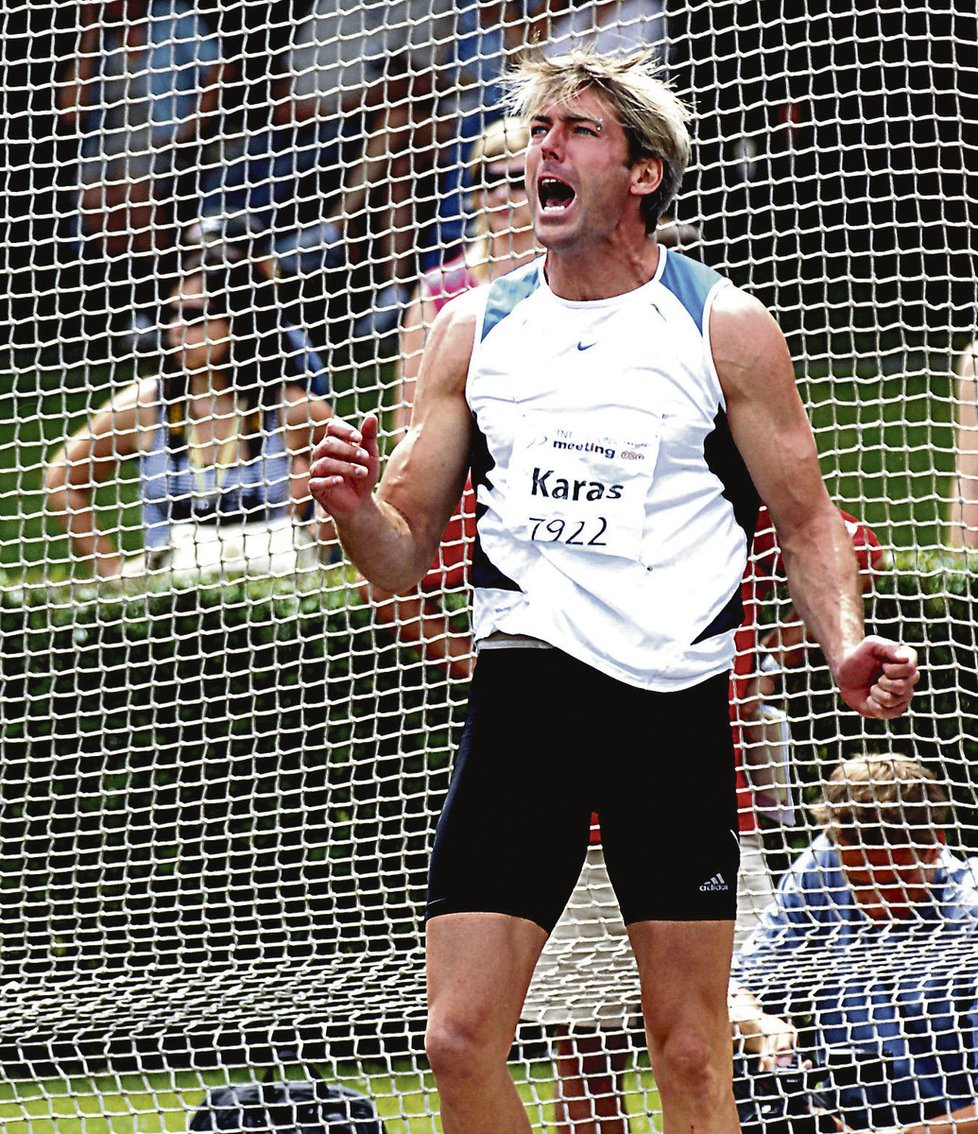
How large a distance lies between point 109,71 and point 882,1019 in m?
5.21

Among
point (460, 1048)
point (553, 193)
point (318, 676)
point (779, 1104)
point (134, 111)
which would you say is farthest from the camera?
point (134, 111)

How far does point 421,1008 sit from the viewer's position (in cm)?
435

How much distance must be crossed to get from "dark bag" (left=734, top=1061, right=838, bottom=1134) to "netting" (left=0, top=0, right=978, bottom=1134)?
0.09 m

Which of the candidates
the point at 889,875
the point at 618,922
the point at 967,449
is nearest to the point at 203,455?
the point at 618,922

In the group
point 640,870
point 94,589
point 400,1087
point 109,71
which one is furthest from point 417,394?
point 109,71

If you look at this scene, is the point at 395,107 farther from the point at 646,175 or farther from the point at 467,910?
the point at 467,910

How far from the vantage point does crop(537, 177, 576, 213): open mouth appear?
2912 mm

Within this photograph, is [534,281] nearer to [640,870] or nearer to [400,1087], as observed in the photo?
[640,870]

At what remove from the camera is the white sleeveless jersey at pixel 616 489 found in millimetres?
2756

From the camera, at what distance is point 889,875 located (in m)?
4.42

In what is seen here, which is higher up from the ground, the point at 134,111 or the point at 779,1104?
the point at 134,111

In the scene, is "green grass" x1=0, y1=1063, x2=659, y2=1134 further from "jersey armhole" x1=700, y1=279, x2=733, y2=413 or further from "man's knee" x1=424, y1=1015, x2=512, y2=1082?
"jersey armhole" x1=700, y1=279, x2=733, y2=413

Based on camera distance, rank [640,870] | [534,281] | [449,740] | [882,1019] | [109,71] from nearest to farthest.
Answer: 1. [640,870]
2. [534,281]
3. [882,1019]
4. [449,740]
5. [109,71]

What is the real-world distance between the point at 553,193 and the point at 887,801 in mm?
2132
